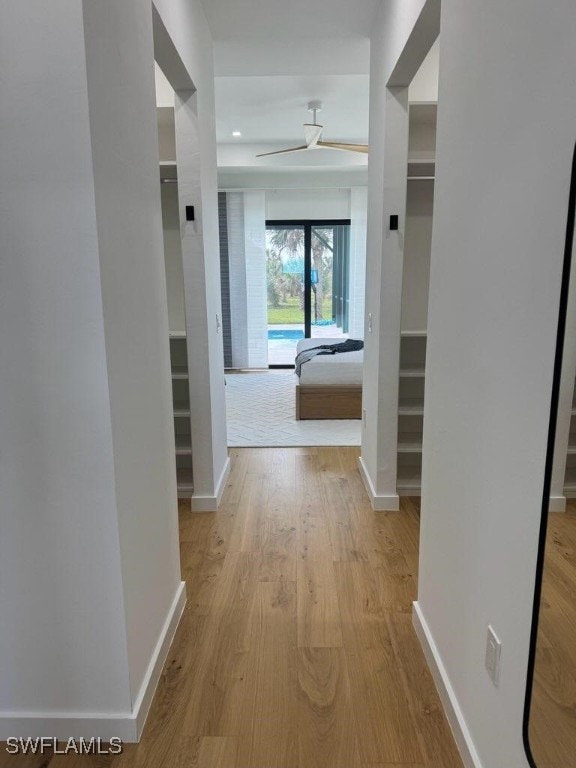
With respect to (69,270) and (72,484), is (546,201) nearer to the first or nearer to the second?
(69,270)

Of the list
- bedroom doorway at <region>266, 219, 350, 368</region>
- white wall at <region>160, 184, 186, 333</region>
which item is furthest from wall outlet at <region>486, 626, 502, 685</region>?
bedroom doorway at <region>266, 219, 350, 368</region>

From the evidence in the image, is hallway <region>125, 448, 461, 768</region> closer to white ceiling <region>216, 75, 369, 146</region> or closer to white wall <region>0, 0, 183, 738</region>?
white wall <region>0, 0, 183, 738</region>

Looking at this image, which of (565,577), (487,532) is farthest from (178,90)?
(565,577)

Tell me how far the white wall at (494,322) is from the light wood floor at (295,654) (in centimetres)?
25

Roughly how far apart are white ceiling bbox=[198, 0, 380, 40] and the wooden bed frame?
285 cm

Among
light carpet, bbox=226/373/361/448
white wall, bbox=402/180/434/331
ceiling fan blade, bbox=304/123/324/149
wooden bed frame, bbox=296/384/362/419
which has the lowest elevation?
light carpet, bbox=226/373/361/448

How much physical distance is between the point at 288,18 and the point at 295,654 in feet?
10.7

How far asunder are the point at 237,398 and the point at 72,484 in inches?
185

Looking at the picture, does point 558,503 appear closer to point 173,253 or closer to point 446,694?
point 446,694

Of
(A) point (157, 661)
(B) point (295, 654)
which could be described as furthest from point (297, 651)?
(A) point (157, 661)

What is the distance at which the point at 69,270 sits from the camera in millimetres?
1283

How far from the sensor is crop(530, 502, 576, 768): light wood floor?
0.95 meters

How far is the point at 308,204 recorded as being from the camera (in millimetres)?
7594

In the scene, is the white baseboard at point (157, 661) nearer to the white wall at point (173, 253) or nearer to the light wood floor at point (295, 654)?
the light wood floor at point (295, 654)
